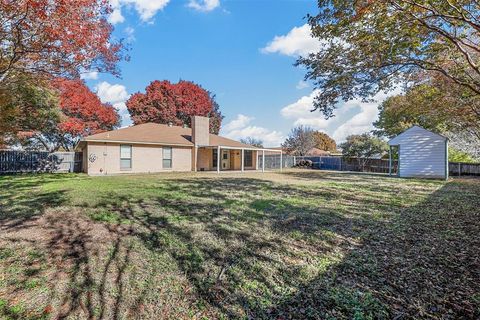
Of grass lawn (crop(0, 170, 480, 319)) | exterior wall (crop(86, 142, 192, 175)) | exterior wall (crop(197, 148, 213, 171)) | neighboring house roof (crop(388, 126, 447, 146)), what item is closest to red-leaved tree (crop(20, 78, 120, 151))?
exterior wall (crop(86, 142, 192, 175))

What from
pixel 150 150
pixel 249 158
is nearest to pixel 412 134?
pixel 249 158

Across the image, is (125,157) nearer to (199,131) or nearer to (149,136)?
(149,136)

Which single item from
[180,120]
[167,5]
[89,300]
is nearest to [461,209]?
[89,300]

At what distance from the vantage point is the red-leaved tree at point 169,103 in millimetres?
31703

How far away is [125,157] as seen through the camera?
Result: 1769 centimetres

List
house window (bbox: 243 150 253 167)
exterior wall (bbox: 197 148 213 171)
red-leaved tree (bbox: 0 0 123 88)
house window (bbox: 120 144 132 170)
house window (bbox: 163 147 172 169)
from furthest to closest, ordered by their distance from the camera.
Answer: house window (bbox: 243 150 253 167), exterior wall (bbox: 197 148 213 171), house window (bbox: 163 147 172 169), house window (bbox: 120 144 132 170), red-leaved tree (bbox: 0 0 123 88)

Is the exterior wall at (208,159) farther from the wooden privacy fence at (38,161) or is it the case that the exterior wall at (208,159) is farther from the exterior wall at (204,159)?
the wooden privacy fence at (38,161)

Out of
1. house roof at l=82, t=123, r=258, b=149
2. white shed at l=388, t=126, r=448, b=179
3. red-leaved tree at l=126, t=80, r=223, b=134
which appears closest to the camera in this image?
white shed at l=388, t=126, r=448, b=179

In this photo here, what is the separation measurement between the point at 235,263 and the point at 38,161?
20.0 m

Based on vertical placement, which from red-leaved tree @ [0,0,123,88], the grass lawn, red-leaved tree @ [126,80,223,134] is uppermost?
red-leaved tree @ [126,80,223,134]

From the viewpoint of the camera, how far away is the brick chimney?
68.6ft

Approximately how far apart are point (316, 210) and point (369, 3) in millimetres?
4640

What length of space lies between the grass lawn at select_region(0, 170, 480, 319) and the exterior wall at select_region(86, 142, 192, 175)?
10644mm

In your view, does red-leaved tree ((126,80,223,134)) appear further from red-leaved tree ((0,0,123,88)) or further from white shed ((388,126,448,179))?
red-leaved tree ((0,0,123,88))
